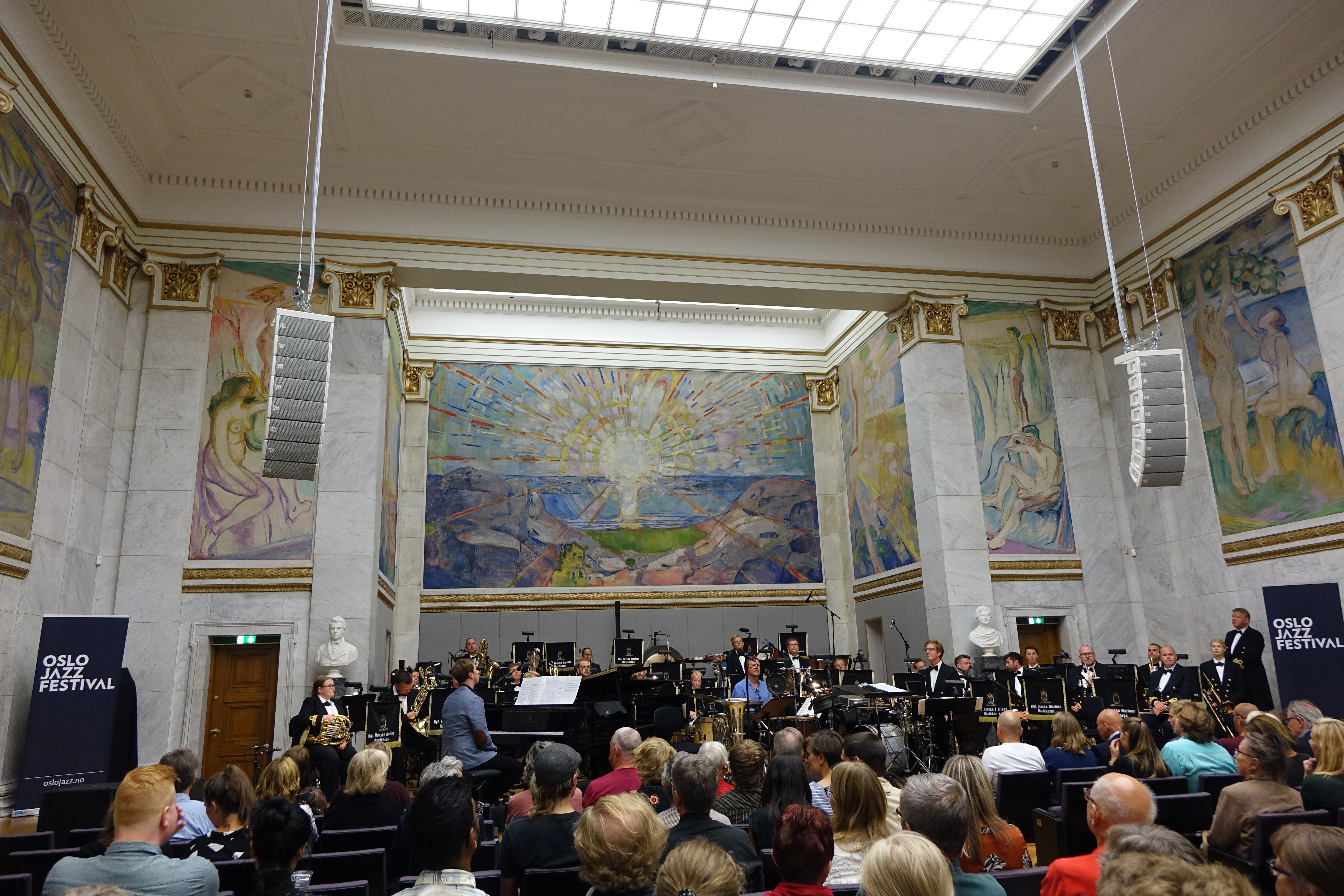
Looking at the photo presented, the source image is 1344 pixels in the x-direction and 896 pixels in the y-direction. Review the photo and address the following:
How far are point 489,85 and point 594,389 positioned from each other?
8.65m

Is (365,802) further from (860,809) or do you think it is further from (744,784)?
(860,809)

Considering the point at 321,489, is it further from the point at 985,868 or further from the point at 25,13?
the point at 985,868

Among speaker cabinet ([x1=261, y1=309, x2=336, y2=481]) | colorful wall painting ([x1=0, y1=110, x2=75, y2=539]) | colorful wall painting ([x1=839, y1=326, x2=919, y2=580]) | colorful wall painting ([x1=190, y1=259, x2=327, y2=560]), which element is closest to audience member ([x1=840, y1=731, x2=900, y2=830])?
speaker cabinet ([x1=261, y1=309, x2=336, y2=481])

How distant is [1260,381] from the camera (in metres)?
13.1

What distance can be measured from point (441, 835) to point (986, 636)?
13.2m

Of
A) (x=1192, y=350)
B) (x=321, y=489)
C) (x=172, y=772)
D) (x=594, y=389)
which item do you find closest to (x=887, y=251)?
(x=1192, y=350)

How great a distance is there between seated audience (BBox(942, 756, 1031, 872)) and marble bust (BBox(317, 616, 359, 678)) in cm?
1046

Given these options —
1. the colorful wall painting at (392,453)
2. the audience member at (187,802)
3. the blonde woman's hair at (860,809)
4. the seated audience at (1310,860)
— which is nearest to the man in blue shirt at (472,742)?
the audience member at (187,802)

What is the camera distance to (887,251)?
662 inches

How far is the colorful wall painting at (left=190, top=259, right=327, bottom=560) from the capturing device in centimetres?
1342

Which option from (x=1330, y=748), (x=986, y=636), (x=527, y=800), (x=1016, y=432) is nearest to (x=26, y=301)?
(x=527, y=800)

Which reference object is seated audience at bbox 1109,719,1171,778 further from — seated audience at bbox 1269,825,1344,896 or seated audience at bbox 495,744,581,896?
seated audience at bbox 495,744,581,896

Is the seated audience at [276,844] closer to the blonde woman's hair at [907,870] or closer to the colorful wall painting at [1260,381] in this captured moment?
the blonde woman's hair at [907,870]

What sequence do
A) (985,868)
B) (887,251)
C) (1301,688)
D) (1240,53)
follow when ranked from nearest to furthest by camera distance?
(985,868) < (1301,688) < (1240,53) < (887,251)
